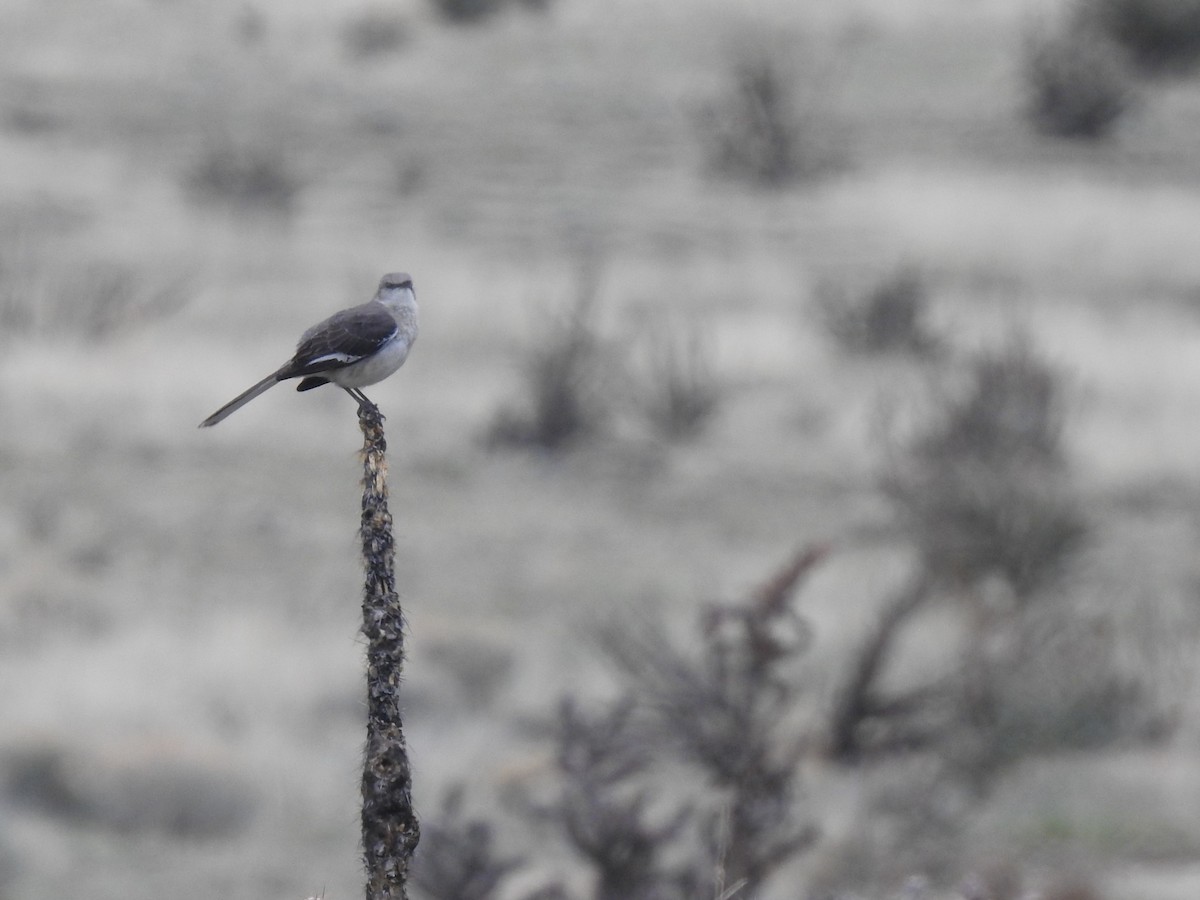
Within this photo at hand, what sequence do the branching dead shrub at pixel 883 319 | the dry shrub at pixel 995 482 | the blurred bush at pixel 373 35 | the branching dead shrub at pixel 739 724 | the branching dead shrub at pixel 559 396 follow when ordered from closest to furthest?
1. the branching dead shrub at pixel 739 724
2. the dry shrub at pixel 995 482
3. the branching dead shrub at pixel 559 396
4. the branching dead shrub at pixel 883 319
5. the blurred bush at pixel 373 35

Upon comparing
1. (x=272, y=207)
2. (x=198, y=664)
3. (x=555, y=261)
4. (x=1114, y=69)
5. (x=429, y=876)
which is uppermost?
(x=1114, y=69)

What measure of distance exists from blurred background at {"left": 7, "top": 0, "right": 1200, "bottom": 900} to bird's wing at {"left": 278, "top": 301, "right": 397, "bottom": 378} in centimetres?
157

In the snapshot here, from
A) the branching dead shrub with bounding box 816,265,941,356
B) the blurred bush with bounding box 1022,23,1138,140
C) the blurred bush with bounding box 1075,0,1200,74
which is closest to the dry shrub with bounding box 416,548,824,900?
the branching dead shrub with bounding box 816,265,941,356

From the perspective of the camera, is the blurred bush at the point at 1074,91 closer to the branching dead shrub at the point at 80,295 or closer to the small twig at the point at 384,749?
the branching dead shrub at the point at 80,295

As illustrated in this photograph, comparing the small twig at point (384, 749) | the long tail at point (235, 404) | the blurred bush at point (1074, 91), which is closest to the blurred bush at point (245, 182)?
the blurred bush at point (1074, 91)

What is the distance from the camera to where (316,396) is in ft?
60.0

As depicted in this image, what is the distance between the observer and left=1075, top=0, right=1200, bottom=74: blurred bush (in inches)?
1321

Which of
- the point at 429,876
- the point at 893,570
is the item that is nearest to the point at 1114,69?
the point at 893,570

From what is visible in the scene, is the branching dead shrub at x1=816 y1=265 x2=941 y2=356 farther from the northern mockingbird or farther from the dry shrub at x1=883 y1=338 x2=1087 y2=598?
the northern mockingbird

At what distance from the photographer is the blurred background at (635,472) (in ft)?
31.9

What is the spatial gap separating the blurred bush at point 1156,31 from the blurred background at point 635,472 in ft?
0.35

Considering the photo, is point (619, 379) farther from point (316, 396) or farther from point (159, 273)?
point (159, 273)

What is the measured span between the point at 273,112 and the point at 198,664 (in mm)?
22185

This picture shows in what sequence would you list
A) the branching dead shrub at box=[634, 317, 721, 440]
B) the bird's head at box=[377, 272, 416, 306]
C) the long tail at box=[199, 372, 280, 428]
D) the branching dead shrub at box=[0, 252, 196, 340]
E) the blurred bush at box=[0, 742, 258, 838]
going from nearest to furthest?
the long tail at box=[199, 372, 280, 428], the bird's head at box=[377, 272, 416, 306], the blurred bush at box=[0, 742, 258, 838], the branching dead shrub at box=[634, 317, 721, 440], the branching dead shrub at box=[0, 252, 196, 340]
